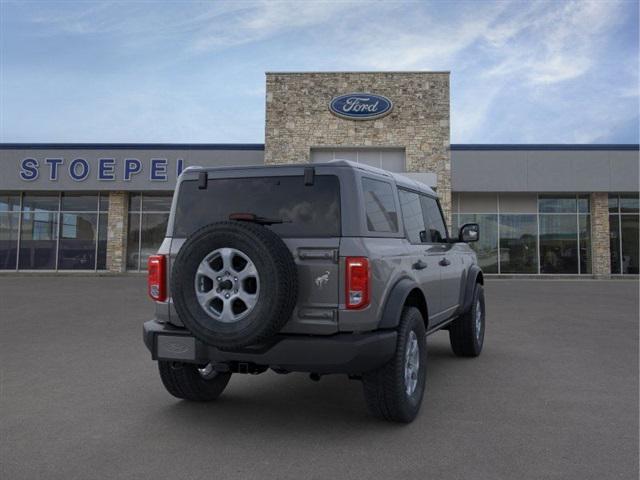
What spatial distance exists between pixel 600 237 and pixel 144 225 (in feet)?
65.8

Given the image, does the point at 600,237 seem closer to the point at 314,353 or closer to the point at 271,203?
the point at 271,203

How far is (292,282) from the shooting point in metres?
3.75

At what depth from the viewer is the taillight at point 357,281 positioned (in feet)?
12.5

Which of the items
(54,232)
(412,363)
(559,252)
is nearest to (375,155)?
(559,252)

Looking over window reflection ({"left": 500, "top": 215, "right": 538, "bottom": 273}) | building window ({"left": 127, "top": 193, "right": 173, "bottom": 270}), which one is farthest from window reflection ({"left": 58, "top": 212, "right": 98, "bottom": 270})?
window reflection ({"left": 500, "top": 215, "right": 538, "bottom": 273})

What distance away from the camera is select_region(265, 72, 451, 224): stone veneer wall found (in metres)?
22.9

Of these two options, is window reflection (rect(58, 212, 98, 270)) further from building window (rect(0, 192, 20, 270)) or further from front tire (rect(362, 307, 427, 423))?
front tire (rect(362, 307, 427, 423))

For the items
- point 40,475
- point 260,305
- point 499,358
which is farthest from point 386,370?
point 499,358

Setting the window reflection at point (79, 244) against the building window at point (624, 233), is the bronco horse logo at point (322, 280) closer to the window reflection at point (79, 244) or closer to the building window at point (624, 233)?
the window reflection at point (79, 244)

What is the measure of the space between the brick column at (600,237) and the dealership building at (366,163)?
43 millimetres

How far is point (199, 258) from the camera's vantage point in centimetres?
385

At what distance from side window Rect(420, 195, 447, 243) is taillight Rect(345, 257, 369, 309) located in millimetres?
1761

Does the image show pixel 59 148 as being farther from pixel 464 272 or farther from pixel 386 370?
pixel 386 370

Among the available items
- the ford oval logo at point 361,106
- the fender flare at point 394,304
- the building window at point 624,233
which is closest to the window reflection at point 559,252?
the building window at point 624,233
